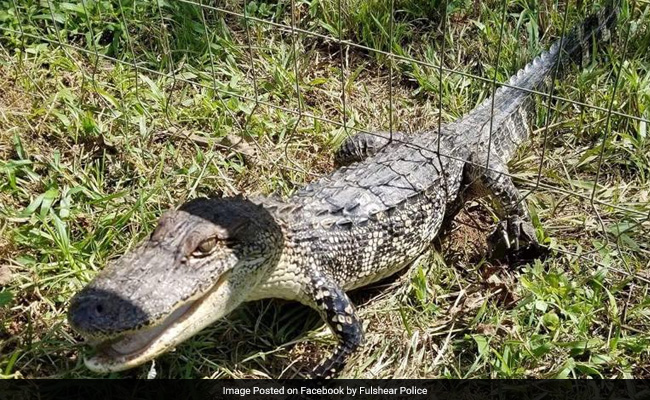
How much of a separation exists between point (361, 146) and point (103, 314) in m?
1.96

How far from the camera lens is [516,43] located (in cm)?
502

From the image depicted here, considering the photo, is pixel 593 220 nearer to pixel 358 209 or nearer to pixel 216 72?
pixel 358 209

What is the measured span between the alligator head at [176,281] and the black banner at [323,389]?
14.1 inches

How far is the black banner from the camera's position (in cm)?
337

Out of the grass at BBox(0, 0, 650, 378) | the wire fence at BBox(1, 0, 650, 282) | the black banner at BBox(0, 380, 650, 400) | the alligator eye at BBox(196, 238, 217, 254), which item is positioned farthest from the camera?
the wire fence at BBox(1, 0, 650, 282)

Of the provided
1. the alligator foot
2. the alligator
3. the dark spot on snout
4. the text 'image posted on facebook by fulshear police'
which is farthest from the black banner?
the alligator foot

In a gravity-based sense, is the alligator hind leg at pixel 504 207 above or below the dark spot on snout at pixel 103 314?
below

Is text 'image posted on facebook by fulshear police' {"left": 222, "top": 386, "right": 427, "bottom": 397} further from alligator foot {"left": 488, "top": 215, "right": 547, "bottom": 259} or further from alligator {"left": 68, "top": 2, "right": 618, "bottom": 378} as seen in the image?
alligator foot {"left": 488, "top": 215, "right": 547, "bottom": 259}

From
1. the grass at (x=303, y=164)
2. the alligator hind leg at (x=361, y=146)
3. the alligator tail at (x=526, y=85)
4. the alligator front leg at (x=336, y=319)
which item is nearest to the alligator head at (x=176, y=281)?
the alligator front leg at (x=336, y=319)

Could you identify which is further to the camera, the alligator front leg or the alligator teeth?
the alligator front leg

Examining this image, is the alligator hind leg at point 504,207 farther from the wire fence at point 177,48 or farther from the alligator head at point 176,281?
the alligator head at point 176,281

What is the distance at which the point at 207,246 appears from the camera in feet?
10.5

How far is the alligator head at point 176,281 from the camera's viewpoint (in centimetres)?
293

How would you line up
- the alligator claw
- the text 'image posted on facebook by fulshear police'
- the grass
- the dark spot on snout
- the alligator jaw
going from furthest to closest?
the alligator claw
the grass
the text 'image posted on facebook by fulshear police'
the alligator jaw
the dark spot on snout
